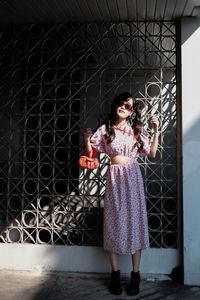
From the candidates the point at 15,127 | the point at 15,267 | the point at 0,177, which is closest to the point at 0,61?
the point at 15,127

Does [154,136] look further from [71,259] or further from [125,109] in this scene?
[71,259]

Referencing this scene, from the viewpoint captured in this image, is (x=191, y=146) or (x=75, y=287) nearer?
(x=75, y=287)

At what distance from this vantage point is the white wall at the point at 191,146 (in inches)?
153

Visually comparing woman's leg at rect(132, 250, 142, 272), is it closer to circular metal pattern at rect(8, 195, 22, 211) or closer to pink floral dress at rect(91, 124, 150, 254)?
pink floral dress at rect(91, 124, 150, 254)

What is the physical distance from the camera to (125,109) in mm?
3715

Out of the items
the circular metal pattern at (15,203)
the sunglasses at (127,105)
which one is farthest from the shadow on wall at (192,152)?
the circular metal pattern at (15,203)

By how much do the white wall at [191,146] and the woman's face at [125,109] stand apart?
2.10ft

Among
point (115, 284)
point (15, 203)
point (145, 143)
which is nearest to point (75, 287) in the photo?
point (115, 284)

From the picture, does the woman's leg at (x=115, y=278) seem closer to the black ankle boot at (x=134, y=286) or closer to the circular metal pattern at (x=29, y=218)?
the black ankle boot at (x=134, y=286)

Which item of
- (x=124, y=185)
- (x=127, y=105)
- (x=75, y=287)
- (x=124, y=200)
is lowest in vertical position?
Answer: (x=75, y=287)

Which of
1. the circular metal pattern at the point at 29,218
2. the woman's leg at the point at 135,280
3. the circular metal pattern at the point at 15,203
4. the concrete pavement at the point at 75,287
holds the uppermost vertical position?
the circular metal pattern at the point at 15,203

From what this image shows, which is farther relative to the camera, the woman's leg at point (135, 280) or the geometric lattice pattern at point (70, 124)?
the geometric lattice pattern at point (70, 124)

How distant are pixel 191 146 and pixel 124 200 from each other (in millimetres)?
928

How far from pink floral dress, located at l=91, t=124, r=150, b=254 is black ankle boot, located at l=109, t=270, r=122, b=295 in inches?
9.7
